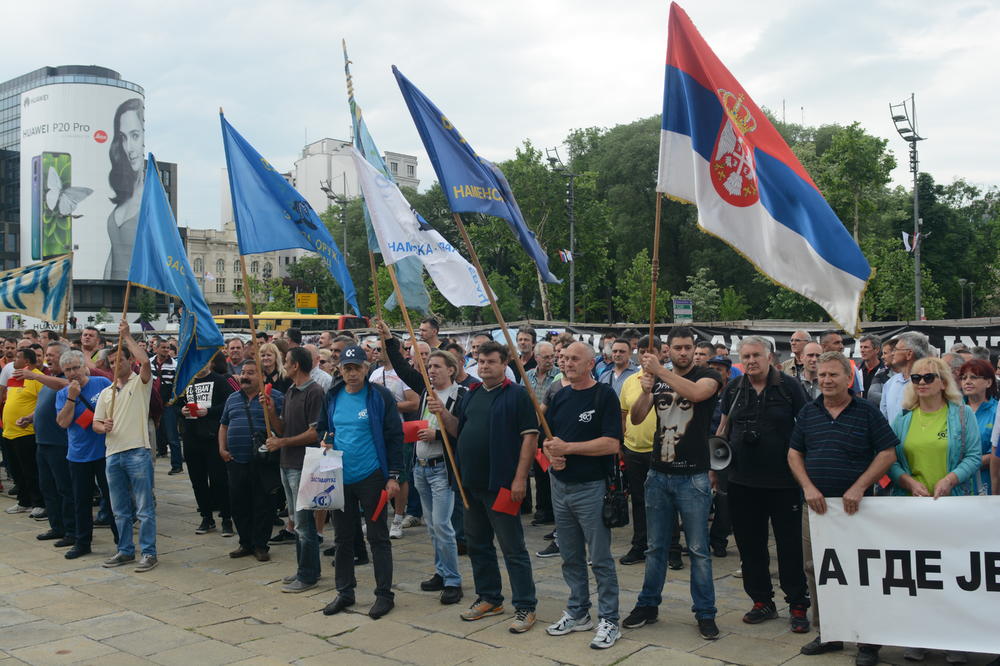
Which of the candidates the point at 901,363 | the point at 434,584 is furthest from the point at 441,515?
the point at 901,363

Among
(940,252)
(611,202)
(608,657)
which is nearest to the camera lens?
(608,657)

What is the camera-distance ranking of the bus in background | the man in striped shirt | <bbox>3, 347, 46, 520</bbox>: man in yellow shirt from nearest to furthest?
1. the man in striped shirt
2. <bbox>3, 347, 46, 520</bbox>: man in yellow shirt
3. the bus in background

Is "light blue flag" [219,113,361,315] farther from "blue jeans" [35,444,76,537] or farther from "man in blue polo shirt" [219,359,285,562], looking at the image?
"blue jeans" [35,444,76,537]

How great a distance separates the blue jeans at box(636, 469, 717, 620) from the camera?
5707 millimetres

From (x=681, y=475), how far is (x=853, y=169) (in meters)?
35.2

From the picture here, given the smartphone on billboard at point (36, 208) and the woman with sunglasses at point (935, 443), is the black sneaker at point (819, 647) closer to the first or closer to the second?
the woman with sunglasses at point (935, 443)

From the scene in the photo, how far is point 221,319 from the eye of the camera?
46.8 metres

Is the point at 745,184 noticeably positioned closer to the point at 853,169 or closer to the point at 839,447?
the point at 839,447

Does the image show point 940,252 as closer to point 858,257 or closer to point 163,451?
point 163,451

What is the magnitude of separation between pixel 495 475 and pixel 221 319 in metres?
43.5

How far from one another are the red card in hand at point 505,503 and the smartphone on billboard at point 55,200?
102 m

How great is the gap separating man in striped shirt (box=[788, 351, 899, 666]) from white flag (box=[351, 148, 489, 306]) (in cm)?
284

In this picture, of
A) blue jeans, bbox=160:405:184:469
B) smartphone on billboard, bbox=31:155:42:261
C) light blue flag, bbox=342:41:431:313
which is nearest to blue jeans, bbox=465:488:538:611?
light blue flag, bbox=342:41:431:313

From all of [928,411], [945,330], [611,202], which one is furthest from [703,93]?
[611,202]
